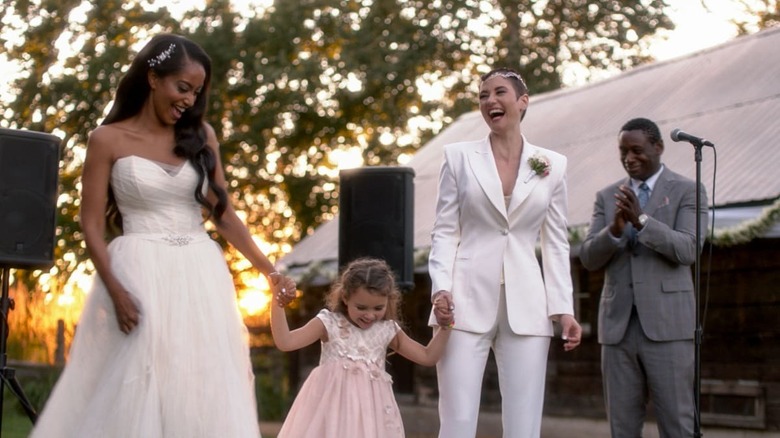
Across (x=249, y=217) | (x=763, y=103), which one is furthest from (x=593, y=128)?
(x=249, y=217)

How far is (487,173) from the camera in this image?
5.13m

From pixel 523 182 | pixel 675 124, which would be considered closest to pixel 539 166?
pixel 523 182

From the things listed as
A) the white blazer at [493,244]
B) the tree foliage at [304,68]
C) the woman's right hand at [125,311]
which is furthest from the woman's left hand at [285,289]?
the tree foliage at [304,68]

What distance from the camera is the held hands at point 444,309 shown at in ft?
16.4

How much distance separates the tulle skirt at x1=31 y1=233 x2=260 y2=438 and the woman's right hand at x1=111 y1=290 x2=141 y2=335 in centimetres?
3

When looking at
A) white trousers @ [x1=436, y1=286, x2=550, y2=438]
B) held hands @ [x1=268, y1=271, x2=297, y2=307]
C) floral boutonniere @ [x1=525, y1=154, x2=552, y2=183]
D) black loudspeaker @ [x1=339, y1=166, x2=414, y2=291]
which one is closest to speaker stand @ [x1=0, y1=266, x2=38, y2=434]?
held hands @ [x1=268, y1=271, x2=297, y2=307]

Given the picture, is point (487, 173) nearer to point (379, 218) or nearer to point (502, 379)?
point (502, 379)

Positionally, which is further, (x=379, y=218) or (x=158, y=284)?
(x=379, y=218)

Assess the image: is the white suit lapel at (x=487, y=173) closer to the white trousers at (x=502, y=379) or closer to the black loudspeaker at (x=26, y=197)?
the white trousers at (x=502, y=379)

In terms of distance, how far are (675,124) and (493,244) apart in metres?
7.44

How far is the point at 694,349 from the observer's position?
6250mm

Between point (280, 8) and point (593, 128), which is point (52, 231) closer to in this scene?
point (593, 128)

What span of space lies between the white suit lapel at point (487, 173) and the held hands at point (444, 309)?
1.31ft

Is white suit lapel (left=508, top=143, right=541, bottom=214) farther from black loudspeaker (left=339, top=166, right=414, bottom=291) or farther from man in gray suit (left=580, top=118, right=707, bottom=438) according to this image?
black loudspeaker (left=339, top=166, right=414, bottom=291)
